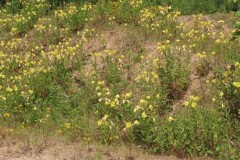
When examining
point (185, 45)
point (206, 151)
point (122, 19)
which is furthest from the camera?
point (122, 19)

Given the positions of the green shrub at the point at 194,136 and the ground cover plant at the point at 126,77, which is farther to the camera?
the ground cover plant at the point at 126,77

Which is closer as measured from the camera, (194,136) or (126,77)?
(194,136)

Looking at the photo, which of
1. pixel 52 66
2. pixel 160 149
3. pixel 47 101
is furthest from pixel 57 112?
pixel 160 149

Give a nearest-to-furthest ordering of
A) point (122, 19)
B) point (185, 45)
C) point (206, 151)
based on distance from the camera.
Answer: point (206, 151) < point (185, 45) < point (122, 19)

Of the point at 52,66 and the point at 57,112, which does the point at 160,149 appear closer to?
the point at 57,112

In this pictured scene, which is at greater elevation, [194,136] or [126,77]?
[194,136]

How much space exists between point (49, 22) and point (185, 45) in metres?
4.24

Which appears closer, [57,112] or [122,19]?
[57,112]

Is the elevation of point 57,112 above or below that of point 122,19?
below

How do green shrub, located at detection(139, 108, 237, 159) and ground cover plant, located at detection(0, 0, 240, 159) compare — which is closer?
green shrub, located at detection(139, 108, 237, 159)

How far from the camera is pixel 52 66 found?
9.57 metres

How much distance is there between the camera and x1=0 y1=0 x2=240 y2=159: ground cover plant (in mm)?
7098

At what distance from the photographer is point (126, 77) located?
29.8ft

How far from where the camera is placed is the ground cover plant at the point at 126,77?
7098 mm
